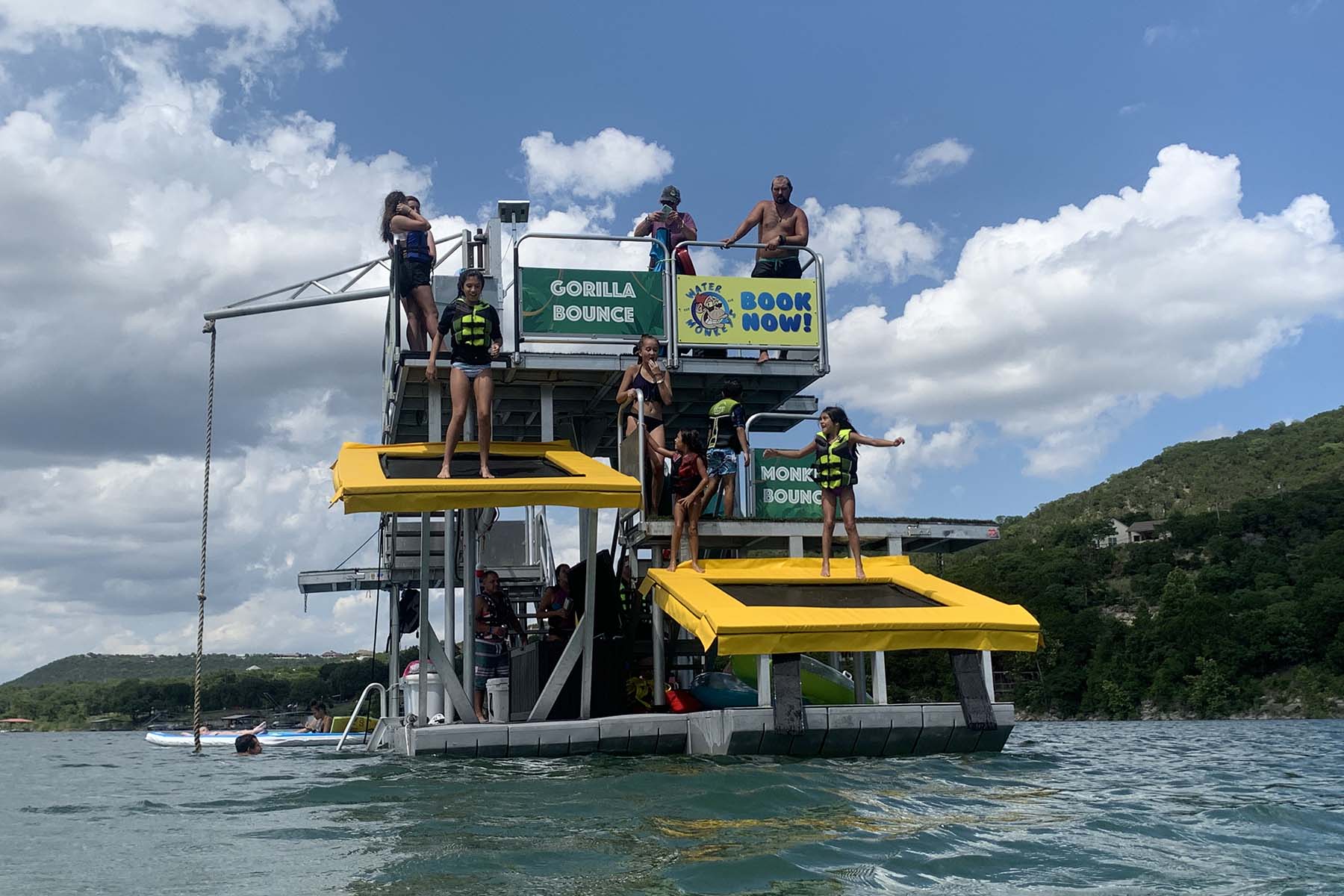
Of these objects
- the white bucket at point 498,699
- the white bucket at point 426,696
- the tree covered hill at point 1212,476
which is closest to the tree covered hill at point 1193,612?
the tree covered hill at point 1212,476

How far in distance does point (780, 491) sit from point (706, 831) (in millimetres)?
9485

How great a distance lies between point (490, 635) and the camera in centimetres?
1642

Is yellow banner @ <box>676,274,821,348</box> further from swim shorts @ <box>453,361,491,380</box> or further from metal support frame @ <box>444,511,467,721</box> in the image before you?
metal support frame @ <box>444,511,467,721</box>

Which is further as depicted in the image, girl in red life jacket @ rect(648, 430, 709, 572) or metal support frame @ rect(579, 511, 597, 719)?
girl in red life jacket @ rect(648, 430, 709, 572)

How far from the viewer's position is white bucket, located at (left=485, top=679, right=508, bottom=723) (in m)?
15.1

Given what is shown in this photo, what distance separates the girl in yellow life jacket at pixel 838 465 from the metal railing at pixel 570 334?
333 centimetres

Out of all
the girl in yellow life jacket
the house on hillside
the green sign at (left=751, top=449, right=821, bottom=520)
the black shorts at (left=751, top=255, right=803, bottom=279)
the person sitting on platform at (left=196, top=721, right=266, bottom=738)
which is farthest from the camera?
the house on hillside

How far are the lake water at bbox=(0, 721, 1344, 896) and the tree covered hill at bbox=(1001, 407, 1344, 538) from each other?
317 ft

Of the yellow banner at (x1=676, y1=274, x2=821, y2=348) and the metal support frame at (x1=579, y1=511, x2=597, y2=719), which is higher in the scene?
the yellow banner at (x1=676, y1=274, x2=821, y2=348)

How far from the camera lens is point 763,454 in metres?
17.2

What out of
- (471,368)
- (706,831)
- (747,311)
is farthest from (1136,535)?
(706,831)

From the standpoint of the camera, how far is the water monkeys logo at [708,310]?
17031 millimetres

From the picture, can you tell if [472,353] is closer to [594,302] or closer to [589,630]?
[594,302]

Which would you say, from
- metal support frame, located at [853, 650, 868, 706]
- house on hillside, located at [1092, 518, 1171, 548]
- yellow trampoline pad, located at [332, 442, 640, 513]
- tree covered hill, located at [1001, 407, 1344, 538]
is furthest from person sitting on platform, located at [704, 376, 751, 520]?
tree covered hill, located at [1001, 407, 1344, 538]
